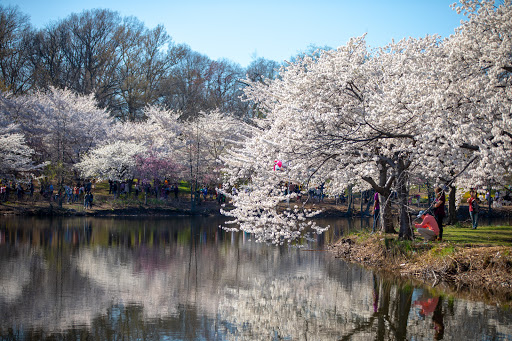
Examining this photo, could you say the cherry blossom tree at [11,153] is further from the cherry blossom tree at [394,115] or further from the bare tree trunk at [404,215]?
the bare tree trunk at [404,215]

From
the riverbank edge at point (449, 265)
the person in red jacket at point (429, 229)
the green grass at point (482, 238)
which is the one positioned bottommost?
the riverbank edge at point (449, 265)

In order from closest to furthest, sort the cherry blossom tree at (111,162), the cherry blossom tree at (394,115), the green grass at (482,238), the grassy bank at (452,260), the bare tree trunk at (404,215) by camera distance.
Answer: the cherry blossom tree at (394,115)
the grassy bank at (452,260)
the green grass at (482,238)
the bare tree trunk at (404,215)
the cherry blossom tree at (111,162)

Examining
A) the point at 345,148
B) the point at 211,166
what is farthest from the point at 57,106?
the point at 345,148

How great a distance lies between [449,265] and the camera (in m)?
13.2

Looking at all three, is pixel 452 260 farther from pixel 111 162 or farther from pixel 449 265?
pixel 111 162

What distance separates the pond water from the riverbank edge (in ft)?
2.53

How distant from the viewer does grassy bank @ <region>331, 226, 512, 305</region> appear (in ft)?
40.1

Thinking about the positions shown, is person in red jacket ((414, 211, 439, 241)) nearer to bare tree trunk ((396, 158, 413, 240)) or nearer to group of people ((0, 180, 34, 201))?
bare tree trunk ((396, 158, 413, 240))

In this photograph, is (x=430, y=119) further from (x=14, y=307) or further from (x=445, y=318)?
(x=14, y=307)

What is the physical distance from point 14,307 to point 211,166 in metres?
34.3

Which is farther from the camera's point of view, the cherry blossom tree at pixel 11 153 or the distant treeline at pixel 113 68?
the distant treeline at pixel 113 68

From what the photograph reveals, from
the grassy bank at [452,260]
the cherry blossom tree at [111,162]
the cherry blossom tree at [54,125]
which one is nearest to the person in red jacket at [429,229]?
the grassy bank at [452,260]

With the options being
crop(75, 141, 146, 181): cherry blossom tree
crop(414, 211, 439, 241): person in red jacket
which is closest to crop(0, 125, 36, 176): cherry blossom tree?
crop(75, 141, 146, 181): cherry blossom tree

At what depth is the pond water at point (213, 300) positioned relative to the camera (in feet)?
29.2
